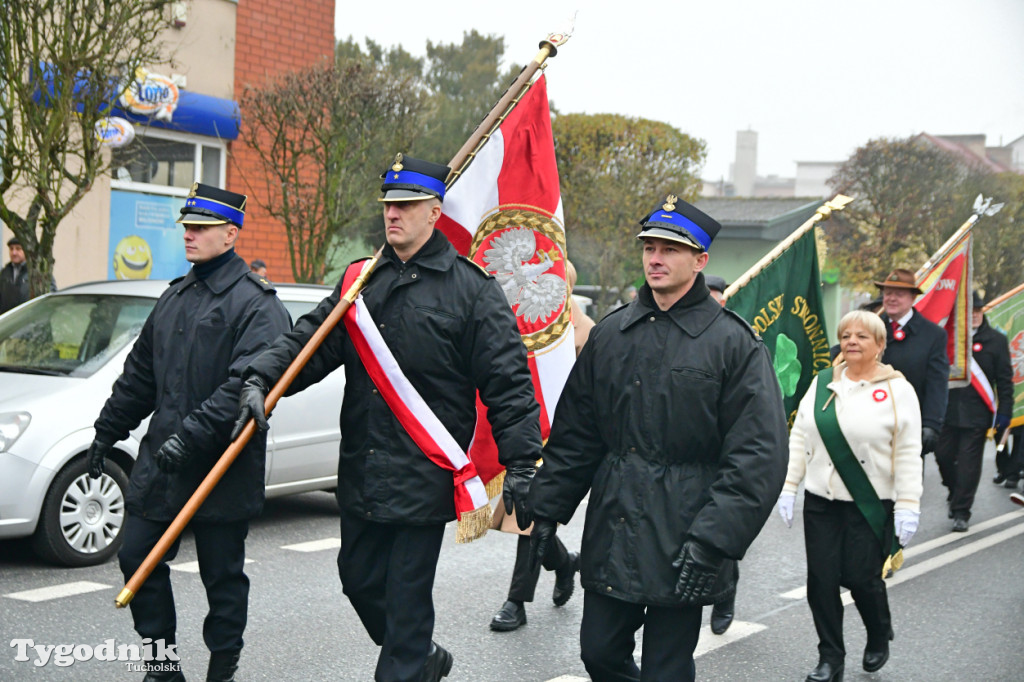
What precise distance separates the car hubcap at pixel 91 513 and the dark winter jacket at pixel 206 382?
2.35m

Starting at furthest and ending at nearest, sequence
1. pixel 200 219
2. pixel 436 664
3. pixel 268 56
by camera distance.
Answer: pixel 268 56
pixel 200 219
pixel 436 664

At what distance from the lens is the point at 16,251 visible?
40.3 feet

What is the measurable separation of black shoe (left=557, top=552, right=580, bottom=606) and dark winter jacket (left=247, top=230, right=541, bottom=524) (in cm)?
223

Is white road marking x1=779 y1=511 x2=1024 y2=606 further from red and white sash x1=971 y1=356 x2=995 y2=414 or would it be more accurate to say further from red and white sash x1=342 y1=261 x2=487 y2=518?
red and white sash x1=342 y1=261 x2=487 y2=518

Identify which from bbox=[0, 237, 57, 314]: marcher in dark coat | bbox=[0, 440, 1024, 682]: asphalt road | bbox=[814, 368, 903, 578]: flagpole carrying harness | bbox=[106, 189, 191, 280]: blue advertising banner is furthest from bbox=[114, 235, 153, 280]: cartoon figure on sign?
bbox=[814, 368, 903, 578]: flagpole carrying harness

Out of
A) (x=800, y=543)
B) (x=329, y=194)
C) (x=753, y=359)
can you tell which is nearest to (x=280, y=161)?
(x=329, y=194)

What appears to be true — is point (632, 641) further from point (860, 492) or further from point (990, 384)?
point (990, 384)

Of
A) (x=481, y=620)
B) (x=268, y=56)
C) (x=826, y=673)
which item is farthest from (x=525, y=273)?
(x=268, y=56)

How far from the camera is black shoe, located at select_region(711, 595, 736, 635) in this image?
6.05 metres

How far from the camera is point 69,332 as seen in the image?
24.4ft

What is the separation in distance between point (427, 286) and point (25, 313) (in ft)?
15.1

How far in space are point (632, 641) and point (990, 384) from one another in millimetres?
7546

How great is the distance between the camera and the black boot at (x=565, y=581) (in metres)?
6.30

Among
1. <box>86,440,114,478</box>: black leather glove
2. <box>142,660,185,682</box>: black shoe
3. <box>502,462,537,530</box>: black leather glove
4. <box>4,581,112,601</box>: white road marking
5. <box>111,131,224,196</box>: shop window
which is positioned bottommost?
<box>4,581,112,601</box>: white road marking
